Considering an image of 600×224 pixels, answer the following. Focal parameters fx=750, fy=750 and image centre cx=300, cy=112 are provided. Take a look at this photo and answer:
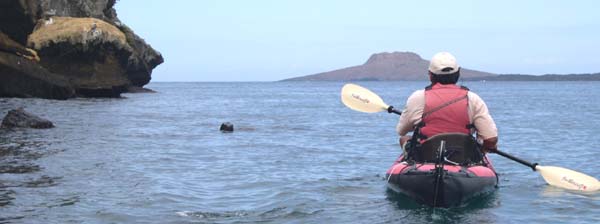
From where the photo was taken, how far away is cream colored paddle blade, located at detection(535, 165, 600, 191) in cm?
1119

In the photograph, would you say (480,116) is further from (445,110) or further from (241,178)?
(241,178)

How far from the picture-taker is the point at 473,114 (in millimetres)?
9695

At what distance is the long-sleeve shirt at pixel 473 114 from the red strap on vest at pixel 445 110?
6cm

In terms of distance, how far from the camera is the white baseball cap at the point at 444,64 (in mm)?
9539

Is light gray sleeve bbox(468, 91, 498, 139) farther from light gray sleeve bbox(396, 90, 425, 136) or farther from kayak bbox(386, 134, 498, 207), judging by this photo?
light gray sleeve bbox(396, 90, 425, 136)

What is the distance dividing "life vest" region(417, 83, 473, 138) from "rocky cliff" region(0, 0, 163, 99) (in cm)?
2308

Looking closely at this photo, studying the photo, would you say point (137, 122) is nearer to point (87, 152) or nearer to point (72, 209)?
point (87, 152)

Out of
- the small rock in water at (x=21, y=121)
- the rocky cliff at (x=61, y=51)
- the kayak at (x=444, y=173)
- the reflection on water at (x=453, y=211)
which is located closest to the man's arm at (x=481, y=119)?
the kayak at (x=444, y=173)

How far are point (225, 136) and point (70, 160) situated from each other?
7733 millimetres

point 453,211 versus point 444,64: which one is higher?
point 444,64

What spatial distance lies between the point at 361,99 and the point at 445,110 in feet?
10.9

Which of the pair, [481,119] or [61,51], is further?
[61,51]

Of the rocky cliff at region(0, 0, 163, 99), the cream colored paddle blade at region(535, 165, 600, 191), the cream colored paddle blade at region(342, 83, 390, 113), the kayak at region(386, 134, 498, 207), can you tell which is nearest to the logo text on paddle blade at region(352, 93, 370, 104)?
the cream colored paddle blade at region(342, 83, 390, 113)

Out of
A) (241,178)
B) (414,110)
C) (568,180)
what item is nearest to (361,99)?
(241,178)
